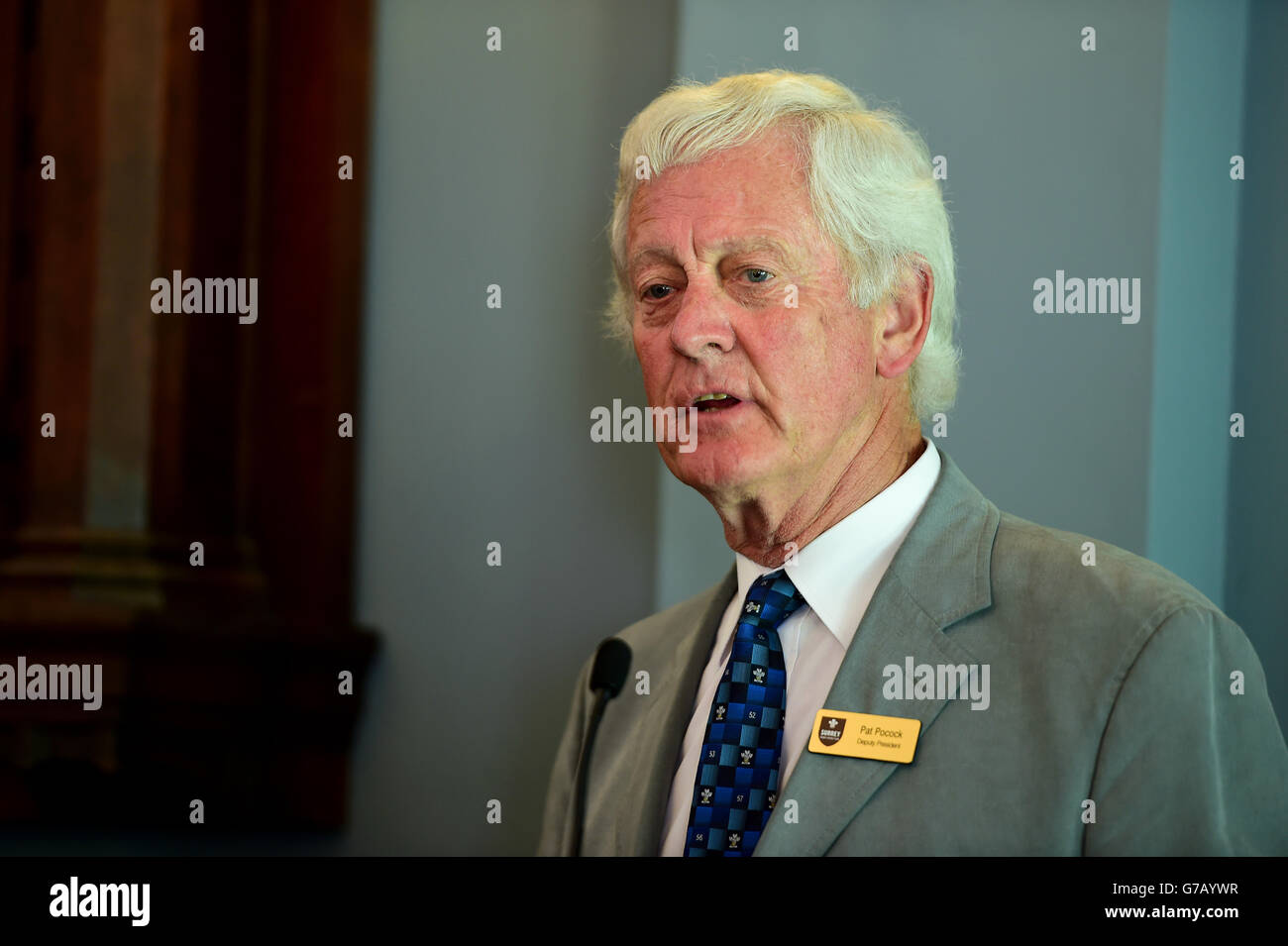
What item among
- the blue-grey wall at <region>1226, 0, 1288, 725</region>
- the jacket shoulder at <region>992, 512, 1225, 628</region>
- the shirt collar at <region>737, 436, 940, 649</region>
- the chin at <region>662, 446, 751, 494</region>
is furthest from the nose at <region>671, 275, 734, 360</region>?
the blue-grey wall at <region>1226, 0, 1288, 725</region>

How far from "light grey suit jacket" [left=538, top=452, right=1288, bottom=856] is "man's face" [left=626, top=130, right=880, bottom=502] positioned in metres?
0.21

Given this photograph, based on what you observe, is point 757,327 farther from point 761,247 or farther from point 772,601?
point 772,601

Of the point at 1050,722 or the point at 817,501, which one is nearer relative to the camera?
the point at 1050,722

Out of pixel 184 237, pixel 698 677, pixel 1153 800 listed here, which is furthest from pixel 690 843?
pixel 184 237

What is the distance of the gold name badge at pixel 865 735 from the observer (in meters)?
1.46

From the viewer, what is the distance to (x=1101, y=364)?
1.96 meters

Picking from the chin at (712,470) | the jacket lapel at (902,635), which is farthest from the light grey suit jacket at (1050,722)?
the chin at (712,470)

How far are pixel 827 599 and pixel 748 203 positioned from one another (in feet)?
1.75

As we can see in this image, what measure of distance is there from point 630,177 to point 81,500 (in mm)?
1121

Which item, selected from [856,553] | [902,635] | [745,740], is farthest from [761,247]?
[745,740]

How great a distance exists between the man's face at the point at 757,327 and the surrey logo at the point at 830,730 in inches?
13.2

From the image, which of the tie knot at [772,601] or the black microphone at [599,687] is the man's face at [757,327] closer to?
the tie knot at [772,601]

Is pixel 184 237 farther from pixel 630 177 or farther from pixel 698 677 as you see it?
pixel 698 677

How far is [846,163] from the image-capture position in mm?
1693
